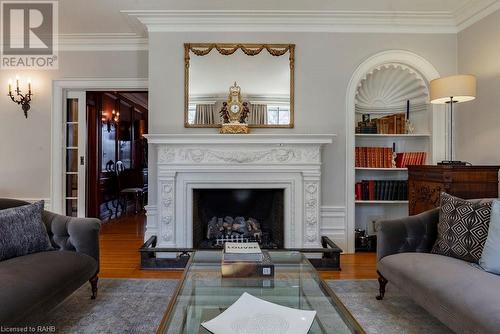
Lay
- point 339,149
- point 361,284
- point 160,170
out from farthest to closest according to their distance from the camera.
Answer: point 339,149 → point 160,170 → point 361,284

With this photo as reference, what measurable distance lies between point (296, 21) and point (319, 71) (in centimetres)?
62

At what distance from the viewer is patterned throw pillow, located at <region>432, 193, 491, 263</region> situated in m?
1.97

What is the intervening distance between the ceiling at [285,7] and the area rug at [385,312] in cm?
282

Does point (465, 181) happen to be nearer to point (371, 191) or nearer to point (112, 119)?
point (371, 191)

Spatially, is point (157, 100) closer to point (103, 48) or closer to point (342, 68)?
point (103, 48)

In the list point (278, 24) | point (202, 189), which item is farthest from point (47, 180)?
point (278, 24)

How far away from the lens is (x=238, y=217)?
12.5ft

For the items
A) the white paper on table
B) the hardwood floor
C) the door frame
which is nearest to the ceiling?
the door frame

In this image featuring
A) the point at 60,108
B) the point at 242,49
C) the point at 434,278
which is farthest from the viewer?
the point at 60,108

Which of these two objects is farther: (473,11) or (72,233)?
(473,11)

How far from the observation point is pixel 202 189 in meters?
3.57

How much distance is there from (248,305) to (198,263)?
66cm

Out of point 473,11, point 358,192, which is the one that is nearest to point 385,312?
point 358,192

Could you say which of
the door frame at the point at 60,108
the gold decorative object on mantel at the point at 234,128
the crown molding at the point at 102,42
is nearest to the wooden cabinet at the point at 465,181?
the gold decorative object on mantel at the point at 234,128
